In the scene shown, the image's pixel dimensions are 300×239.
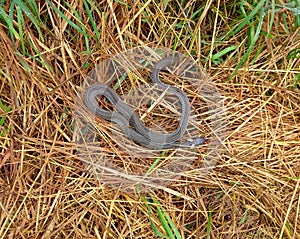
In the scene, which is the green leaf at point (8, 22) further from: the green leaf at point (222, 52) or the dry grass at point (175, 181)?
the green leaf at point (222, 52)

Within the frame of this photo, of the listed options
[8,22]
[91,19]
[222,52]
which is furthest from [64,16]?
[222,52]

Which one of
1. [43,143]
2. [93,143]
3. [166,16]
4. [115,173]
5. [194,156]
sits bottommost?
[194,156]

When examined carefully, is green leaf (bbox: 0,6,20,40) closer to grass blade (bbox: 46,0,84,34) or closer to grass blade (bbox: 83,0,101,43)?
grass blade (bbox: 46,0,84,34)

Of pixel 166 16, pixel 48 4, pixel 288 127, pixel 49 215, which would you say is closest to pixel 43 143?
pixel 49 215

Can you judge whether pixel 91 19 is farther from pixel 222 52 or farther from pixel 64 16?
pixel 222 52

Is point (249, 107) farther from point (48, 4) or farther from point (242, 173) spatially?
point (48, 4)

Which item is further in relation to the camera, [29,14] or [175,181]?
[175,181]

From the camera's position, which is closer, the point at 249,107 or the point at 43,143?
the point at 43,143

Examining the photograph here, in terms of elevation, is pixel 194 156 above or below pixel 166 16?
below
